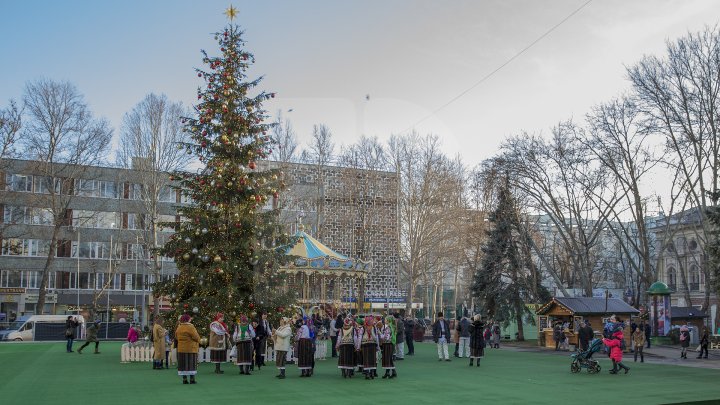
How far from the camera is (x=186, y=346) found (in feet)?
50.3

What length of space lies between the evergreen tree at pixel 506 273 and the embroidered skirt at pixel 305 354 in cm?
2276

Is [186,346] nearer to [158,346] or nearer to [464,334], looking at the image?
[158,346]

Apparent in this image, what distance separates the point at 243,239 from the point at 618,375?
39.0 ft

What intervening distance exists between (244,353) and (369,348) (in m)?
3.35

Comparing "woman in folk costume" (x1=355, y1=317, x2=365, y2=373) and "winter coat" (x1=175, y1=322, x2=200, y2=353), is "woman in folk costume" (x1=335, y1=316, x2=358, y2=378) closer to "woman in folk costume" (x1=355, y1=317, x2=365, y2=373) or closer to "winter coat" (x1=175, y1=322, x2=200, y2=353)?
"woman in folk costume" (x1=355, y1=317, x2=365, y2=373)

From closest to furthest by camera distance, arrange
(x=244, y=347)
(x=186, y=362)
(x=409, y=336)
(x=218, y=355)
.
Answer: (x=186, y=362)
(x=244, y=347)
(x=218, y=355)
(x=409, y=336)

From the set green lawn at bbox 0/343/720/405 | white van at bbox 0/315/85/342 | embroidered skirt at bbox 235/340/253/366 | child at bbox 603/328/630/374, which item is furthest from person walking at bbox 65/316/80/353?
child at bbox 603/328/630/374

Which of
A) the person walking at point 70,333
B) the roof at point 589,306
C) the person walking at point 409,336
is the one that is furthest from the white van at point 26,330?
the roof at point 589,306

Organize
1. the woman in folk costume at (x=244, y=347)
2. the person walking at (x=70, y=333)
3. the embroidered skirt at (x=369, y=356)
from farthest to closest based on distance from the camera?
the person walking at (x=70, y=333)
the woman in folk costume at (x=244, y=347)
the embroidered skirt at (x=369, y=356)

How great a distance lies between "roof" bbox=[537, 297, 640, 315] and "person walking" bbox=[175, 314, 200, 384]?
1960 centimetres

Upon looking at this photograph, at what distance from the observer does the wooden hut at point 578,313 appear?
30.2m

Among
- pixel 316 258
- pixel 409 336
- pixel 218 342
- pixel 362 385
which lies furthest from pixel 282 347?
pixel 316 258

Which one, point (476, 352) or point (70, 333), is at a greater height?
point (70, 333)

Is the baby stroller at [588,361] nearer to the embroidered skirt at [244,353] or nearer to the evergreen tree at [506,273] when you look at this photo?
the embroidered skirt at [244,353]
